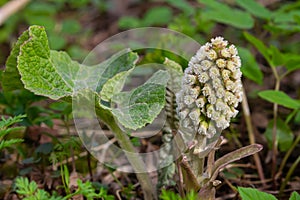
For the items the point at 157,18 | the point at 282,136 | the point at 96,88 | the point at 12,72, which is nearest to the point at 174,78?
the point at 96,88

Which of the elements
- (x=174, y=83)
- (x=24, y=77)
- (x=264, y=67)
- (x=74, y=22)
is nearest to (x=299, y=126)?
(x=264, y=67)

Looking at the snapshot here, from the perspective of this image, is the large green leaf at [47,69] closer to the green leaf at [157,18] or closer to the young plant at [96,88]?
the young plant at [96,88]

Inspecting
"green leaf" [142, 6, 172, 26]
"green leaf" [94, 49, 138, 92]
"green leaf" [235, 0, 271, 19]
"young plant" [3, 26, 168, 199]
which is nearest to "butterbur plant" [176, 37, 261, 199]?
"young plant" [3, 26, 168, 199]

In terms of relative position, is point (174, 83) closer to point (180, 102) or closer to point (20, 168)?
point (180, 102)

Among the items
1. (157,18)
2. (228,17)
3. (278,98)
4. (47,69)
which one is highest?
(157,18)

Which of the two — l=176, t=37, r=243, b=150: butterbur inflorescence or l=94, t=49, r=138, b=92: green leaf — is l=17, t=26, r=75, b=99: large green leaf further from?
l=176, t=37, r=243, b=150: butterbur inflorescence

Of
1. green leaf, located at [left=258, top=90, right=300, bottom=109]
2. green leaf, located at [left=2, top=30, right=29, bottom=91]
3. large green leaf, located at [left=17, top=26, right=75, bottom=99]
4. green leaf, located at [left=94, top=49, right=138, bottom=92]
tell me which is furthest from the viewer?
green leaf, located at [left=258, top=90, right=300, bottom=109]

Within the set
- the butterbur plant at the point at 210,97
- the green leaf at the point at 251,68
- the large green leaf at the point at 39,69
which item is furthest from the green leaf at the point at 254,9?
the large green leaf at the point at 39,69

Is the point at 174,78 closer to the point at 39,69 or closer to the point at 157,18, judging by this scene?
the point at 39,69
